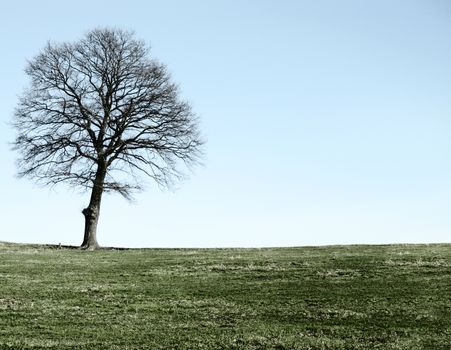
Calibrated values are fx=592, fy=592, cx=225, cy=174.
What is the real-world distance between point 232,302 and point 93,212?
2666cm

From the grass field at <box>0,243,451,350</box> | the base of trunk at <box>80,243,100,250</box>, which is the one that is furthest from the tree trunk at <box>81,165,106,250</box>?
the grass field at <box>0,243,451,350</box>

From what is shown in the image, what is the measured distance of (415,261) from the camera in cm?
2872

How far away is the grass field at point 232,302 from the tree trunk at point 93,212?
40.5 feet

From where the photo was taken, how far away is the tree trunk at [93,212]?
44.9 meters

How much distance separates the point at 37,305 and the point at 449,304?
13.9 m

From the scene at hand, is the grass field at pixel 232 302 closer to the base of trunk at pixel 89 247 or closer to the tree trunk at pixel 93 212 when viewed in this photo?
the base of trunk at pixel 89 247

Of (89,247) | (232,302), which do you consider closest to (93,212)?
(89,247)

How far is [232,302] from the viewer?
67.2 ft

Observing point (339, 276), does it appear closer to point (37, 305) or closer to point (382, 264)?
point (382, 264)

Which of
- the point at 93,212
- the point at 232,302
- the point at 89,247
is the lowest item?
the point at 232,302

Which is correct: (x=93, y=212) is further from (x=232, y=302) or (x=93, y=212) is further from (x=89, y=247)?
(x=232, y=302)

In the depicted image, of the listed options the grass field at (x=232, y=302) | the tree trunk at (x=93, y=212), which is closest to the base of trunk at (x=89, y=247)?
the tree trunk at (x=93, y=212)

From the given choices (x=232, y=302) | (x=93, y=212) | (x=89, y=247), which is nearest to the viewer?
(x=232, y=302)

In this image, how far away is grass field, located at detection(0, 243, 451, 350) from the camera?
15.8m
